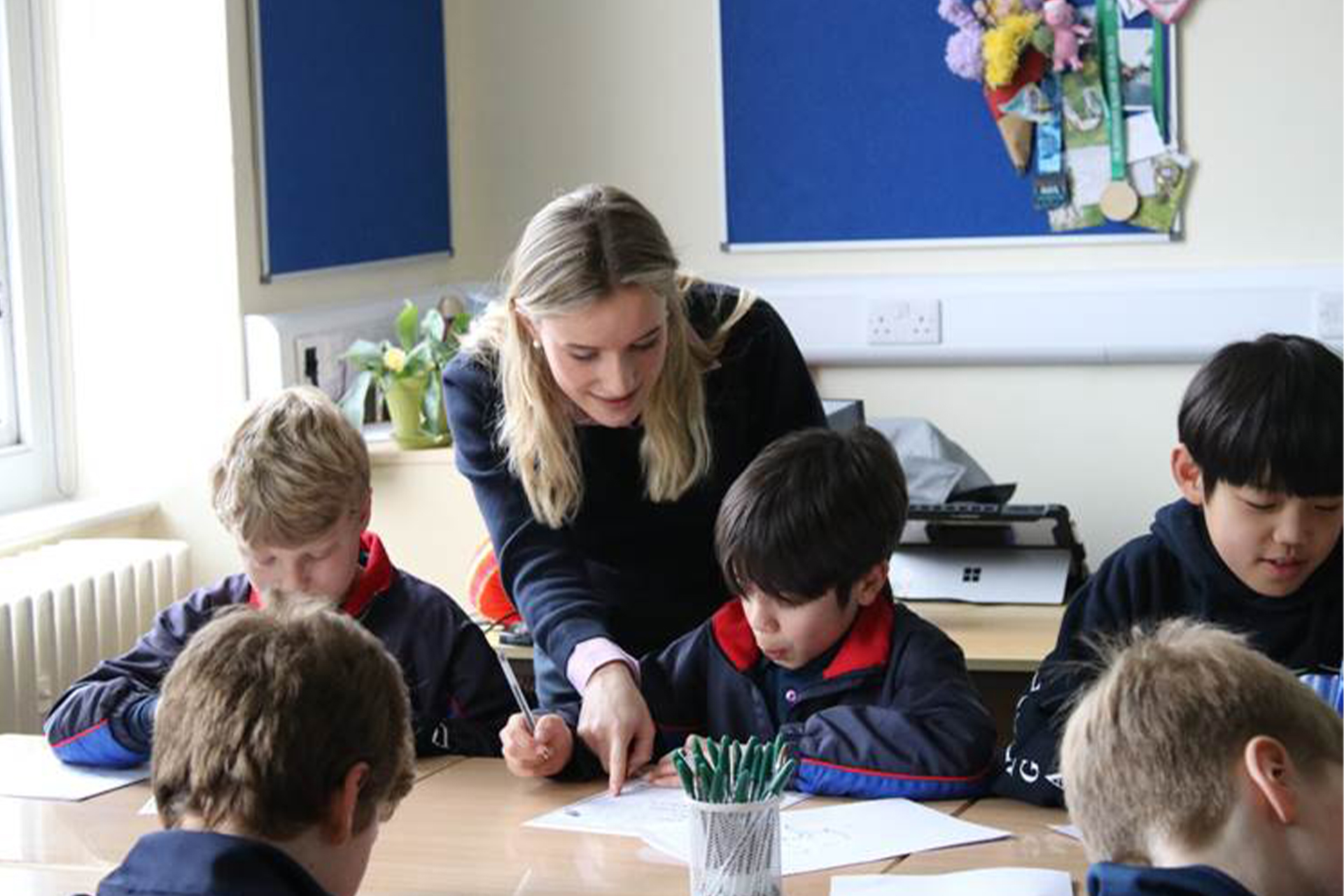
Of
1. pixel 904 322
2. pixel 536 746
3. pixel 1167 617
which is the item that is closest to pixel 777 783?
pixel 536 746

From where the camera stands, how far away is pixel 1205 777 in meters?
1.33

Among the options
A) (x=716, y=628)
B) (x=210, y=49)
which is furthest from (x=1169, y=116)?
(x=716, y=628)

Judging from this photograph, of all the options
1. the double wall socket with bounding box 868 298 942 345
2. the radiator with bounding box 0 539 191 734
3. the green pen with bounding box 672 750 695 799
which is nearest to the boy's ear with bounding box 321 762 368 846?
the green pen with bounding box 672 750 695 799

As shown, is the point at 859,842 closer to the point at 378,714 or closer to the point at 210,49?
the point at 378,714

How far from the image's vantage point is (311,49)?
3.64 meters

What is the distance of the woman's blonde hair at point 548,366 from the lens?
2.14 m

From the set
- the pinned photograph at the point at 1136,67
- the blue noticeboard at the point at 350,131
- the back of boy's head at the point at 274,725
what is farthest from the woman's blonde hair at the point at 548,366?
the pinned photograph at the point at 1136,67

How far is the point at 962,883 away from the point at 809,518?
0.49 meters

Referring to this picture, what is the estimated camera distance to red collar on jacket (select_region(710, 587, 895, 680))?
212cm

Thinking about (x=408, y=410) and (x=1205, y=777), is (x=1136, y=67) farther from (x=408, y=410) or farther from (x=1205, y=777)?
(x=1205, y=777)

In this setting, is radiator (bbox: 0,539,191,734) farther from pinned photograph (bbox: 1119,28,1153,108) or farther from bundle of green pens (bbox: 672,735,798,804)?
pinned photograph (bbox: 1119,28,1153,108)

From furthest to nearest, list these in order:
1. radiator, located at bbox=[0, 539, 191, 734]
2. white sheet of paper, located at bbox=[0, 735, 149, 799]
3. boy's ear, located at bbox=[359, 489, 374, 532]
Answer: radiator, located at bbox=[0, 539, 191, 734] → boy's ear, located at bbox=[359, 489, 374, 532] → white sheet of paper, located at bbox=[0, 735, 149, 799]

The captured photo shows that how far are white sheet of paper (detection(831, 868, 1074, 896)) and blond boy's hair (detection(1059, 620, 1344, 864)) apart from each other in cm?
32

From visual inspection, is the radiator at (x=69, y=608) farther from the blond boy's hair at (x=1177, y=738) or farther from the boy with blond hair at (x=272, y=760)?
the blond boy's hair at (x=1177, y=738)
